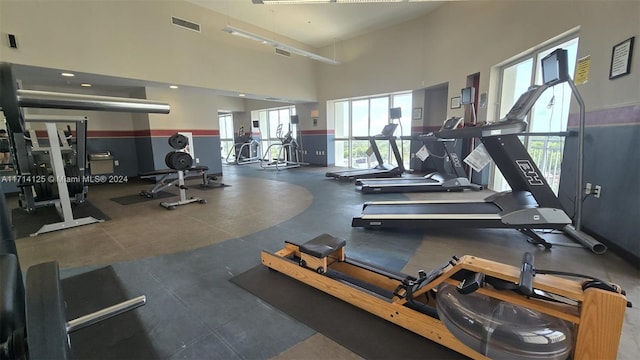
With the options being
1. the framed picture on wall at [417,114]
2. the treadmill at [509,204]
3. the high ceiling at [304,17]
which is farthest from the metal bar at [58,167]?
the framed picture on wall at [417,114]

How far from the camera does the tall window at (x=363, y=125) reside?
867 cm

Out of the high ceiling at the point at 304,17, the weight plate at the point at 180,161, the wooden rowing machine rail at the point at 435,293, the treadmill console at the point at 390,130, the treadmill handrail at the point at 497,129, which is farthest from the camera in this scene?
the treadmill console at the point at 390,130

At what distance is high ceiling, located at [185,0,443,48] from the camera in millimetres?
6613

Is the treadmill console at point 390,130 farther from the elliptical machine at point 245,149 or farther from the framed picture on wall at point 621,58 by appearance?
the elliptical machine at point 245,149

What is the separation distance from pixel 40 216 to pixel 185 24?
15.3ft

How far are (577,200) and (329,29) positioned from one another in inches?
291

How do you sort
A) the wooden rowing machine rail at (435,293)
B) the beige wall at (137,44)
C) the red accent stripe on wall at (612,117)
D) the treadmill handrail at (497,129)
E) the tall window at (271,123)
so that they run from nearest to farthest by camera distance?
the wooden rowing machine rail at (435,293), the red accent stripe on wall at (612,117), the treadmill handrail at (497,129), the beige wall at (137,44), the tall window at (271,123)

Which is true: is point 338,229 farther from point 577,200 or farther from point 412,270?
point 577,200

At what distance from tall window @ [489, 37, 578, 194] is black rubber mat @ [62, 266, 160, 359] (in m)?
4.78

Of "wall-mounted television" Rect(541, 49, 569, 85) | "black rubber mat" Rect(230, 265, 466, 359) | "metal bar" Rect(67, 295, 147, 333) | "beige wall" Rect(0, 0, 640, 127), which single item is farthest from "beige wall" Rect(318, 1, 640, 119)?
"metal bar" Rect(67, 295, 147, 333)

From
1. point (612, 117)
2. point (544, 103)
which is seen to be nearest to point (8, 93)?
point (612, 117)

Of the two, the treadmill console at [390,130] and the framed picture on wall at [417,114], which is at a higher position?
the framed picture on wall at [417,114]

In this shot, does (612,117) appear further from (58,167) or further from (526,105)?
(58,167)

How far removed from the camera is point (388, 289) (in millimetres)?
2045
